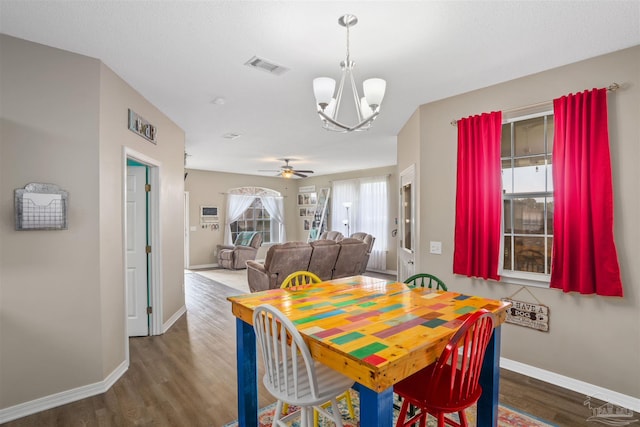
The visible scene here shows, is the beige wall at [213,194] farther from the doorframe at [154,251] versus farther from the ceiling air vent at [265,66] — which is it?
the ceiling air vent at [265,66]

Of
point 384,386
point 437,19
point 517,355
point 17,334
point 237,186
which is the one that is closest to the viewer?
point 384,386

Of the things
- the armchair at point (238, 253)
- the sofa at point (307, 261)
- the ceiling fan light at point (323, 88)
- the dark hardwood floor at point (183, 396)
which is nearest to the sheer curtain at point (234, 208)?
the armchair at point (238, 253)

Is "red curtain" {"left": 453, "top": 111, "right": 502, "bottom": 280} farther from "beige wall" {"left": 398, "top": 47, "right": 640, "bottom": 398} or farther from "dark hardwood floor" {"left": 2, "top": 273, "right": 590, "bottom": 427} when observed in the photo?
"dark hardwood floor" {"left": 2, "top": 273, "right": 590, "bottom": 427}

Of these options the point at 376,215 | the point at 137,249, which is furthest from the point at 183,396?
the point at 376,215

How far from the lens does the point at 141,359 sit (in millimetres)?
3264

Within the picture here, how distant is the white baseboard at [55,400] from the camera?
90.1 inches

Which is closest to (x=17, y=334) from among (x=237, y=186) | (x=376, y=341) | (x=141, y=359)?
(x=141, y=359)

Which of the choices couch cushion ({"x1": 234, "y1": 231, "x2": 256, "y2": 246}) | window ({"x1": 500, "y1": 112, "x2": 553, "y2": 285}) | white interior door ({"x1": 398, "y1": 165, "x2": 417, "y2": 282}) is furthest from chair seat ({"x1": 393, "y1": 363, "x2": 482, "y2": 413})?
couch cushion ({"x1": 234, "y1": 231, "x2": 256, "y2": 246})

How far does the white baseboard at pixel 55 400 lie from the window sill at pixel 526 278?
3.55m

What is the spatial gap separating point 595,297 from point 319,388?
2379 mm

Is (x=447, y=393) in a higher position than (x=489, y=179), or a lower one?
lower

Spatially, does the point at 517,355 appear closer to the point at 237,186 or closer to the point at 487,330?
the point at 487,330

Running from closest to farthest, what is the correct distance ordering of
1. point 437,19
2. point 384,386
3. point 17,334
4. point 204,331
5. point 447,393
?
1. point 384,386
2. point 447,393
3. point 437,19
4. point 17,334
5. point 204,331

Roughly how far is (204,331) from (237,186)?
6.00m
